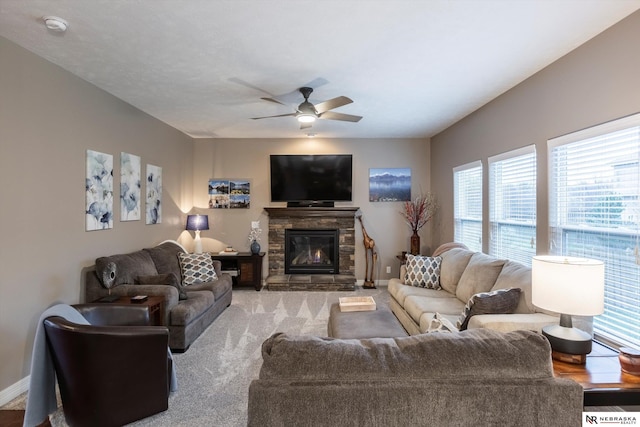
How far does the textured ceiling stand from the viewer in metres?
2.11

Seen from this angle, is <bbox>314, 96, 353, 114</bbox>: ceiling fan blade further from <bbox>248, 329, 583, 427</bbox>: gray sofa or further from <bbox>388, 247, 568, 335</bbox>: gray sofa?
<bbox>248, 329, 583, 427</bbox>: gray sofa

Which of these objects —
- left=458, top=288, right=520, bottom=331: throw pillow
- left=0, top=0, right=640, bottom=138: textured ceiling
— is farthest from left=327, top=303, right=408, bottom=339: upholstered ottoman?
left=0, top=0, right=640, bottom=138: textured ceiling

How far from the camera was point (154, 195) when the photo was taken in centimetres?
470

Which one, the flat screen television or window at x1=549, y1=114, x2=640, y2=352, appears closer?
window at x1=549, y1=114, x2=640, y2=352

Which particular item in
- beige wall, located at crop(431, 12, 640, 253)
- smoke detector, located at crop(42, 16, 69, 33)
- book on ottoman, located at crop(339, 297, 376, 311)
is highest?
smoke detector, located at crop(42, 16, 69, 33)

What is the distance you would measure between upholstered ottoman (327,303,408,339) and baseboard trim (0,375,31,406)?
7.80 feet

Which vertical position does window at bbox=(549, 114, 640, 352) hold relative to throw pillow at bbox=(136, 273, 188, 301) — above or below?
above

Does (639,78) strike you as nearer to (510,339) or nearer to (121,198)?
(510,339)

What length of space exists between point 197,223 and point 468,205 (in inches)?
174

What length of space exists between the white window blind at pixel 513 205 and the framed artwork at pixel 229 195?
4128 millimetres

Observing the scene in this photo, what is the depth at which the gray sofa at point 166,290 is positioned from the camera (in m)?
3.22

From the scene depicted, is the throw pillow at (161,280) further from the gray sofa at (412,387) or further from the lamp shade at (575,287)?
the lamp shade at (575,287)

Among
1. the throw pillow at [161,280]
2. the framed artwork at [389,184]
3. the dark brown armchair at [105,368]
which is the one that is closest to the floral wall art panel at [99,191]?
the throw pillow at [161,280]

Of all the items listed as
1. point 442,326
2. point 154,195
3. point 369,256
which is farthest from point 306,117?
point 369,256
